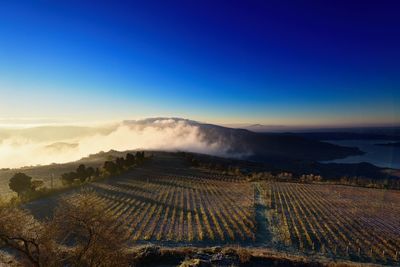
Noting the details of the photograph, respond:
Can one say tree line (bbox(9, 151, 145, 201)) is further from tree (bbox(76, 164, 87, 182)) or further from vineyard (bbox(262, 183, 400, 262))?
vineyard (bbox(262, 183, 400, 262))

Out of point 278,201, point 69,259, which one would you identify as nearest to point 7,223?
point 69,259

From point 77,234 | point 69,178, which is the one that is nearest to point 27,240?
point 77,234

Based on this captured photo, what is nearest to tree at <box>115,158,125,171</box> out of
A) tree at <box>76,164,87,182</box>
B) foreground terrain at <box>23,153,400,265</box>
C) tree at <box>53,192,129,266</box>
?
foreground terrain at <box>23,153,400,265</box>

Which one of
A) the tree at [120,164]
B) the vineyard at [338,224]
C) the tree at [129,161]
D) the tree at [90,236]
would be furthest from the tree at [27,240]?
the tree at [129,161]

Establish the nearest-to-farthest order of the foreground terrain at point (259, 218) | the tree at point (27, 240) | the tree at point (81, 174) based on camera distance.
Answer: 1. the tree at point (27, 240)
2. the foreground terrain at point (259, 218)
3. the tree at point (81, 174)

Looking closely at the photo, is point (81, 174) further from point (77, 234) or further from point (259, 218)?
point (77, 234)

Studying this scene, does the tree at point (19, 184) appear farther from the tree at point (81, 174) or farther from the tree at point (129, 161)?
the tree at point (129, 161)
